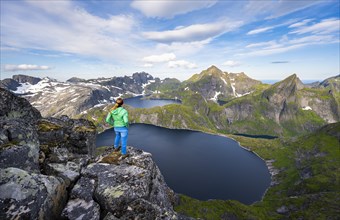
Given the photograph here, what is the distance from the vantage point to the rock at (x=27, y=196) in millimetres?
12820

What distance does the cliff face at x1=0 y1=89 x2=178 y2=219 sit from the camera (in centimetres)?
1371

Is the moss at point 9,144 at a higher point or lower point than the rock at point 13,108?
lower

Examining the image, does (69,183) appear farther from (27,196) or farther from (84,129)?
(84,129)

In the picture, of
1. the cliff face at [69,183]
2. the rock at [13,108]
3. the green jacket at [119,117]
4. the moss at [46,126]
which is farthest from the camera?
the moss at [46,126]

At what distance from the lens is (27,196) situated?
1349 cm

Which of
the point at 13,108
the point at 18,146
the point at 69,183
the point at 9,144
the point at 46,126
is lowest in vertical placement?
the point at 69,183

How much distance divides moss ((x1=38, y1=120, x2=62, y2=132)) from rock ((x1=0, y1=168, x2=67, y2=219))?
13.6m

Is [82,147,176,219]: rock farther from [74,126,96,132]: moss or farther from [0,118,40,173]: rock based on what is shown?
[74,126,96,132]: moss

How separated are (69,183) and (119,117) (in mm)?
7785

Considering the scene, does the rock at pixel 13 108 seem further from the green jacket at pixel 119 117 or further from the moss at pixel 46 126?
the green jacket at pixel 119 117

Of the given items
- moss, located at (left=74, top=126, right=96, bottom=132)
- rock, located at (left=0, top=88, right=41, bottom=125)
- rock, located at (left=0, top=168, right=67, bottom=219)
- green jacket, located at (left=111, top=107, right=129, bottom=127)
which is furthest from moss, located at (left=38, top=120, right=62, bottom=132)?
rock, located at (left=0, top=168, right=67, bottom=219)

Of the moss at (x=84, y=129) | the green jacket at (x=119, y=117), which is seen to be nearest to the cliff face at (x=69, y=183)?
the green jacket at (x=119, y=117)

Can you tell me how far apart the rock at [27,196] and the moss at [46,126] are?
13608 mm

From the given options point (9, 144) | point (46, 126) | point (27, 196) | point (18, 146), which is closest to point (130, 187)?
point (27, 196)
